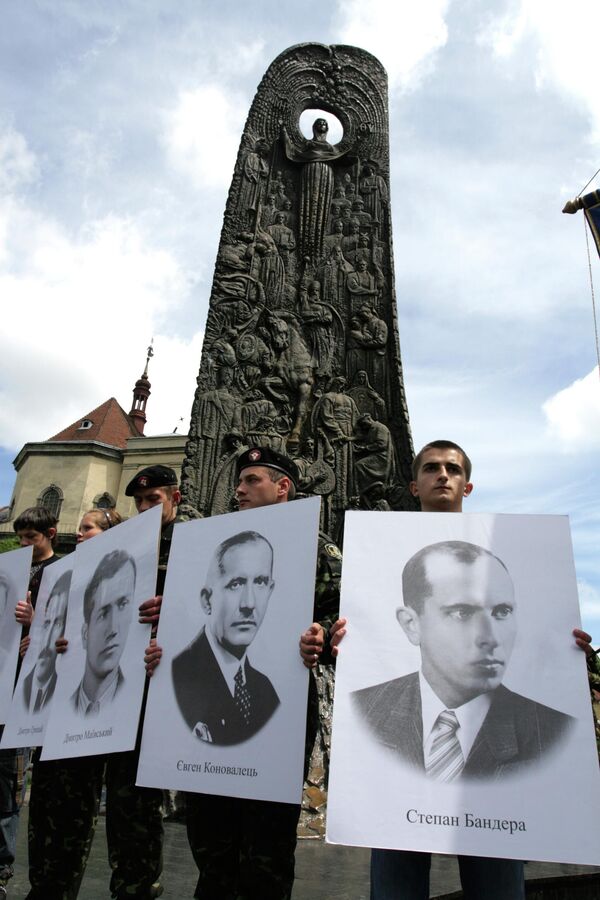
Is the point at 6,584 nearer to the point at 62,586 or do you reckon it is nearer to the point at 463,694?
the point at 62,586

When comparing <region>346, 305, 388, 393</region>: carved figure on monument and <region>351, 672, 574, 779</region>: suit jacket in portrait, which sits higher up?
<region>346, 305, 388, 393</region>: carved figure on monument

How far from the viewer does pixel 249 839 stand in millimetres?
2324

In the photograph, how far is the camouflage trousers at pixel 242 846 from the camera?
7.46 ft

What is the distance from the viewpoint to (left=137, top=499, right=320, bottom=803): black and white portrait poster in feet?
7.27

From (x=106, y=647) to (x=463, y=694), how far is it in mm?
1522

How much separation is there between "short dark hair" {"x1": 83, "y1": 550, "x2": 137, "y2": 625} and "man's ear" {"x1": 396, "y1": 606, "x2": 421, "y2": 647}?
128cm

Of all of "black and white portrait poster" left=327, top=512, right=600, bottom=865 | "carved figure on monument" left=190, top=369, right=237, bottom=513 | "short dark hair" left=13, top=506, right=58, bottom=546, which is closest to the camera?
"black and white portrait poster" left=327, top=512, right=600, bottom=865

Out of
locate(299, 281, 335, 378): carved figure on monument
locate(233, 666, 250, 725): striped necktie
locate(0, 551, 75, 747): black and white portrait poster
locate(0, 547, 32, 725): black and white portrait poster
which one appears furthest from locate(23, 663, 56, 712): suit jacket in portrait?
locate(299, 281, 335, 378): carved figure on monument

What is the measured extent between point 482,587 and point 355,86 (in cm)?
884

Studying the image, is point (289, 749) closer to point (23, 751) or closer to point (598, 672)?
point (598, 672)

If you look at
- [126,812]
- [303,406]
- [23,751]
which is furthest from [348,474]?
[126,812]

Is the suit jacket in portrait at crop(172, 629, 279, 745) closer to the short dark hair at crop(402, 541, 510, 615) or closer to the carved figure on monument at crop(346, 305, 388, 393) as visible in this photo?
the short dark hair at crop(402, 541, 510, 615)

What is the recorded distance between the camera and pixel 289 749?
217 centimetres

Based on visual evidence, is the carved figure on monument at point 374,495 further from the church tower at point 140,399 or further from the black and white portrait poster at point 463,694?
the church tower at point 140,399
